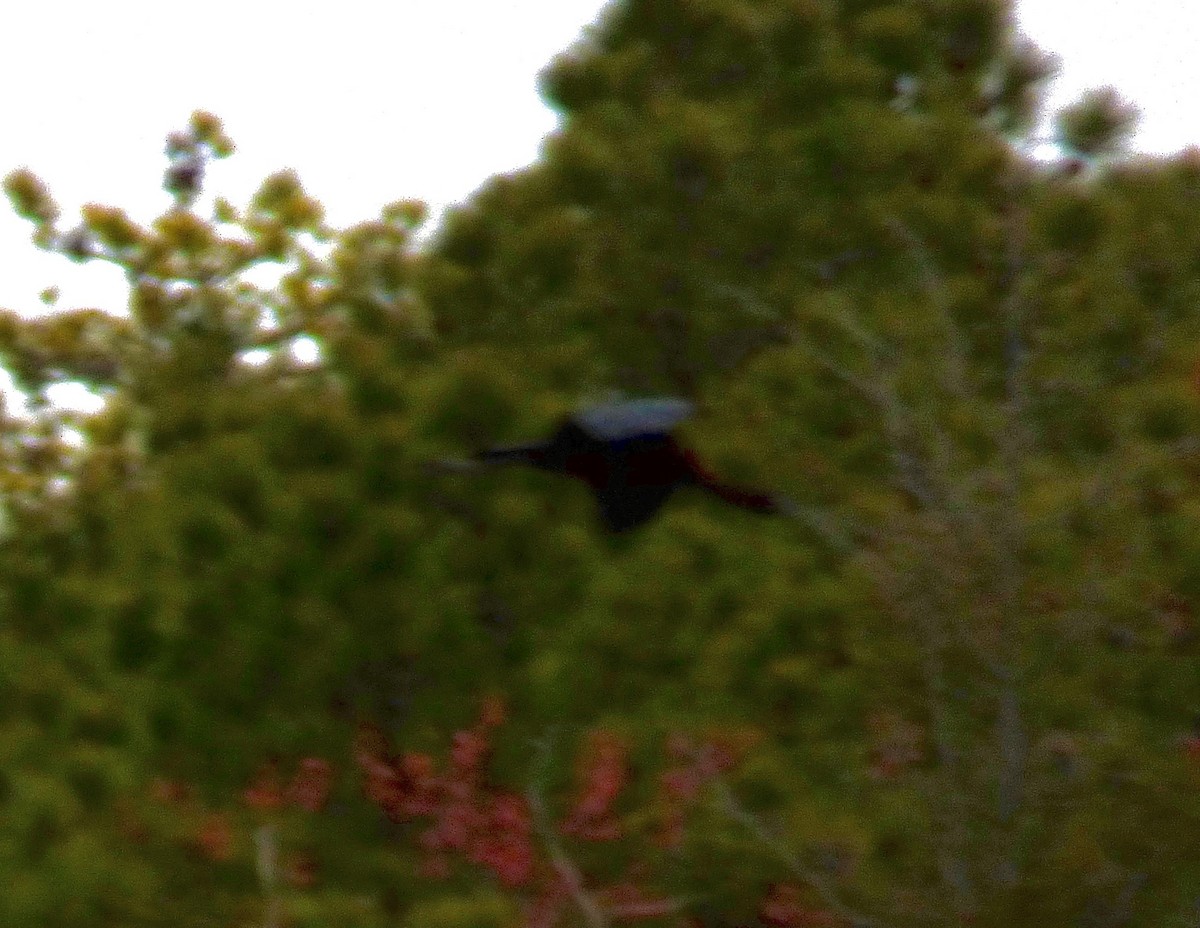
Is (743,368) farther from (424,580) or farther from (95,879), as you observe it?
(95,879)

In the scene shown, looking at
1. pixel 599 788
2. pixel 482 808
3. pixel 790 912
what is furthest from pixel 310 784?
pixel 790 912

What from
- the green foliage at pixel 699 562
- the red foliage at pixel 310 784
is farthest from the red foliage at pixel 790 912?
the red foliage at pixel 310 784

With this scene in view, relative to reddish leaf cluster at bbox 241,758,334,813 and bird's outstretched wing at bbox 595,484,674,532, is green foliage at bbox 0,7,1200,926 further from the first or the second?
bird's outstretched wing at bbox 595,484,674,532

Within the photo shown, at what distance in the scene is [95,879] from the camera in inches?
453

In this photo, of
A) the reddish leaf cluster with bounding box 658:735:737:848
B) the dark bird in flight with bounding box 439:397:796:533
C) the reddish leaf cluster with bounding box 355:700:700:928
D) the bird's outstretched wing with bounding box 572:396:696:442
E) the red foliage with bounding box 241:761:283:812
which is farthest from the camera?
the reddish leaf cluster with bounding box 355:700:700:928

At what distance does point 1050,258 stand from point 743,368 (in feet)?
5.53

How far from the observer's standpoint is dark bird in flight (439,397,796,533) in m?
6.25

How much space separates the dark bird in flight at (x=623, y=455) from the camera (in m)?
6.25

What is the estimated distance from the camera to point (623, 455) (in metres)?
6.37

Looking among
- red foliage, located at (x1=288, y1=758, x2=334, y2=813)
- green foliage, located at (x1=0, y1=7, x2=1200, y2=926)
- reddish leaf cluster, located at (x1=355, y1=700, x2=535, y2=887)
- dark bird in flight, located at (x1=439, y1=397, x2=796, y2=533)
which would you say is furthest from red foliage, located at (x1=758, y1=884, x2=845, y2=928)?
dark bird in flight, located at (x1=439, y1=397, x2=796, y2=533)

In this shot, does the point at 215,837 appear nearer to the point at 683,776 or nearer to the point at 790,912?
the point at 683,776

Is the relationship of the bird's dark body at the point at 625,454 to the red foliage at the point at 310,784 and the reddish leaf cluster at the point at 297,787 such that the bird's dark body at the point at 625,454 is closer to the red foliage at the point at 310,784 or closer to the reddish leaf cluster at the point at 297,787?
the reddish leaf cluster at the point at 297,787

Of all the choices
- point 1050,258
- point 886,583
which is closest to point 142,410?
point 1050,258

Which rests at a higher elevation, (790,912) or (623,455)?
(623,455)
